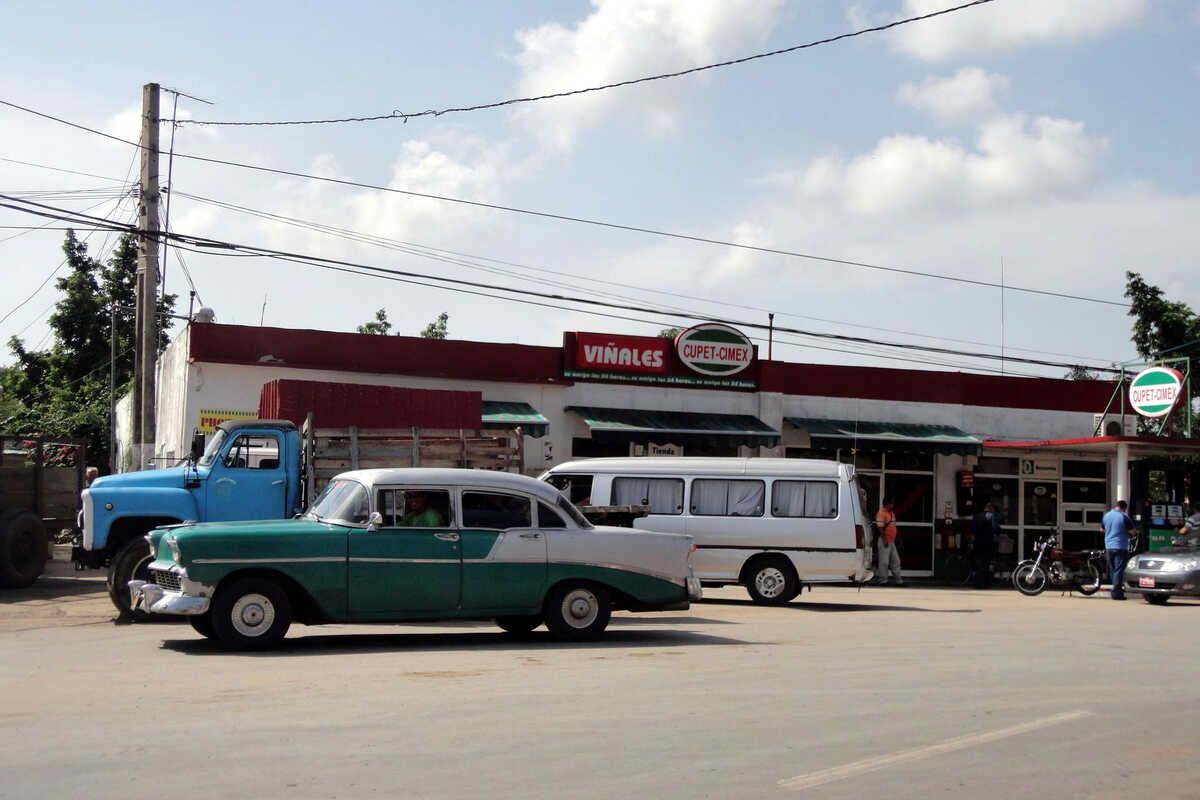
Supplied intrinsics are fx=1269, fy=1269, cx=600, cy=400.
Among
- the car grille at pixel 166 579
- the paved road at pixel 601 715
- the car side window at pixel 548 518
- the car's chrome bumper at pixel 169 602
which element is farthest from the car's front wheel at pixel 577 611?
the car grille at pixel 166 579

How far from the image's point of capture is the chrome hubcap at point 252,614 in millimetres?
11500

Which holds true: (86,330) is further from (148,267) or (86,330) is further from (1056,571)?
(1056,571)

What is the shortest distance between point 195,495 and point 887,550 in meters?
16.4

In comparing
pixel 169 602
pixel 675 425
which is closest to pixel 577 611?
pixel 169 602

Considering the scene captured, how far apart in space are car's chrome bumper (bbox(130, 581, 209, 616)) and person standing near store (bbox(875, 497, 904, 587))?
1749 centimetres

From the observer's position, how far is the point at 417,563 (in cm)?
1188

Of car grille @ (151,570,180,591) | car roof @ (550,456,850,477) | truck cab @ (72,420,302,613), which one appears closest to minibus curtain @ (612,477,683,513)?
car roof @ (550,456,850,477)

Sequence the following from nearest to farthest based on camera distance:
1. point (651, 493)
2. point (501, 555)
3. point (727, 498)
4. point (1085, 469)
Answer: point (501, 555) < point (727, 498) < point (651, 493) < point (1085, 469)

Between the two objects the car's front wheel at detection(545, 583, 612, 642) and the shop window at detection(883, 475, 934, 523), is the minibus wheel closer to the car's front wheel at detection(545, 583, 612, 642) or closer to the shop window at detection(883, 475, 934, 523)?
the car's front wheel at detection(545, 583, 612, 642)

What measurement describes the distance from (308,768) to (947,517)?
25.2m

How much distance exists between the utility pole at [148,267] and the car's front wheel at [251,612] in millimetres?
11785

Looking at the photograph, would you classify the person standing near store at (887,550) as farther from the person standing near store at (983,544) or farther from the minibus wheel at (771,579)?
the minibus wheel at (771,579)

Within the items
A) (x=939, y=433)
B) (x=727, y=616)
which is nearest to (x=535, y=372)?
(x=939, y=433)

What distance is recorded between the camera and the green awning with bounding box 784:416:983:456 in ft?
93.1
